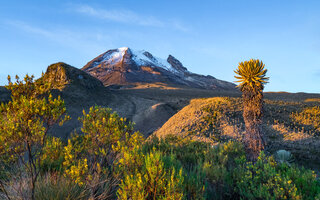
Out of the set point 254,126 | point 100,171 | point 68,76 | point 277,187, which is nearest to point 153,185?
point 100,171

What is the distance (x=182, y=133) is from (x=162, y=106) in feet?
55.0

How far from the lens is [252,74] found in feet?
31.6

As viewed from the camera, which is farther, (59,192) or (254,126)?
(254,126)

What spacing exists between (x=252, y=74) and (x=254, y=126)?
260 centimetres

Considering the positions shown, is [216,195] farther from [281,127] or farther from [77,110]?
[77,110]

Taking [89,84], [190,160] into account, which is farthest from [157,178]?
[89,84]

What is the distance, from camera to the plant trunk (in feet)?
30.3

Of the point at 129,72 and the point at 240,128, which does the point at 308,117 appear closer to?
the point at 240,128

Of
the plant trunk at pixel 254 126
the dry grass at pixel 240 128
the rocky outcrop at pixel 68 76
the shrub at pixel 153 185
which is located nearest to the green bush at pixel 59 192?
the shrub at pixel 153 185

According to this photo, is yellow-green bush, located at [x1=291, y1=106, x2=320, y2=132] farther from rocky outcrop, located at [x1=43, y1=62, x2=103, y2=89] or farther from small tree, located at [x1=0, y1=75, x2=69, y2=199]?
rocky outcrop, located at [x1=43, y1=62, x2=103, y2=89]

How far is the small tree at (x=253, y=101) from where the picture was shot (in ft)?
30.5

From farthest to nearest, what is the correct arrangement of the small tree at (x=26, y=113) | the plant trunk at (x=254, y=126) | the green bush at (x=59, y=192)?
the plant trunk at (x=254, y=126)
the green bush at (x=59, y=192)
the small tree at (x=26, y=113)

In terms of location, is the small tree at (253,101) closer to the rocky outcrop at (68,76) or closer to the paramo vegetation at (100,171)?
the paramo vegetation at (100,171)

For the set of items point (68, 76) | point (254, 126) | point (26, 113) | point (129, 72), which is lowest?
point (254, 126)
